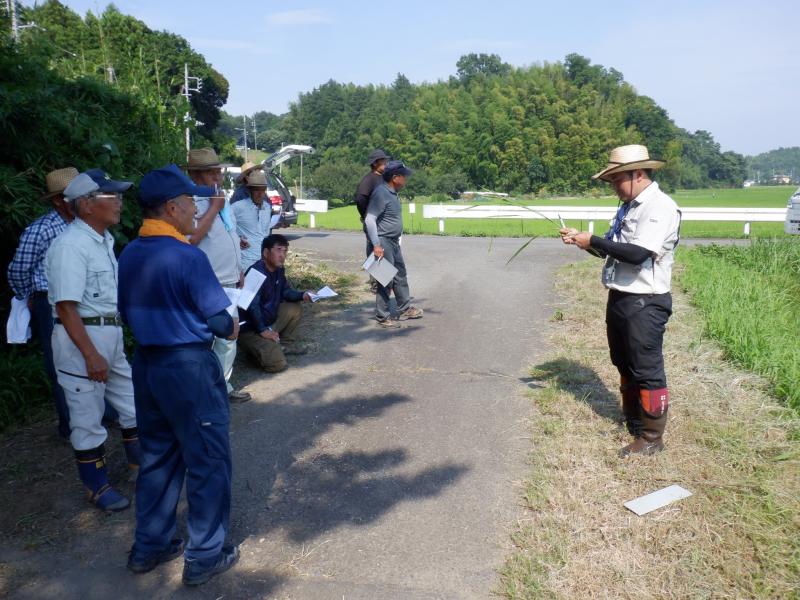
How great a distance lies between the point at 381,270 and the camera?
27.3ft

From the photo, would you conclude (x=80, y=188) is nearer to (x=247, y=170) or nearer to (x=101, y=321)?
(x=101, y=321)

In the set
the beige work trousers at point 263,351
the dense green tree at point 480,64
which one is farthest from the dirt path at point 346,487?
the dense green tree at point 480,64

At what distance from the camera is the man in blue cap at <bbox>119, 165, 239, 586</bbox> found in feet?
10.6

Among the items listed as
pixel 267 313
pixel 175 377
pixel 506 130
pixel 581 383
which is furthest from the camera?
pixel 506 130

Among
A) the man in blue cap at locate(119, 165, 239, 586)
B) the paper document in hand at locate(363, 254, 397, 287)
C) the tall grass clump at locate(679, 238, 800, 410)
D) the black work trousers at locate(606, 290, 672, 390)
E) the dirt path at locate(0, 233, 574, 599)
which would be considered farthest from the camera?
the paper document in hand at locate(363, 254, 397, 287)

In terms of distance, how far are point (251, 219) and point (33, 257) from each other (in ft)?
7.69

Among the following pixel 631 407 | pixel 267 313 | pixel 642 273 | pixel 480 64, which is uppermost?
pixel 480 64

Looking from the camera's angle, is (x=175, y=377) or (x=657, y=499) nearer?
(x=175, y=377)

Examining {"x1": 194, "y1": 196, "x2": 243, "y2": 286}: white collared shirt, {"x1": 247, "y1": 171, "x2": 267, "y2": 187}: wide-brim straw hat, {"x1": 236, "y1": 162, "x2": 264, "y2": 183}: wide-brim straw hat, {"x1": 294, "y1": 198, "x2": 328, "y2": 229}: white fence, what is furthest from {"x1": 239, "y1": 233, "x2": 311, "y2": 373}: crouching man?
{"x1": 294, "y1": 198, "x2": 328, "y2": 229}: white fence

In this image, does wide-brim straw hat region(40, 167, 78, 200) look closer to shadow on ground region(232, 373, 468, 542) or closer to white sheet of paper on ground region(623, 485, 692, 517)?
shadow on ground region(232, 373, 468, 542)

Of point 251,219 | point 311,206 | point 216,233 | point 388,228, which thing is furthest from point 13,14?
point 311,206

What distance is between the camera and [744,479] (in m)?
4.17

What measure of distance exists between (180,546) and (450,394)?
9.83ft

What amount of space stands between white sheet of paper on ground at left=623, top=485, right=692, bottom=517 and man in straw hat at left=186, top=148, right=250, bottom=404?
3137 mm
